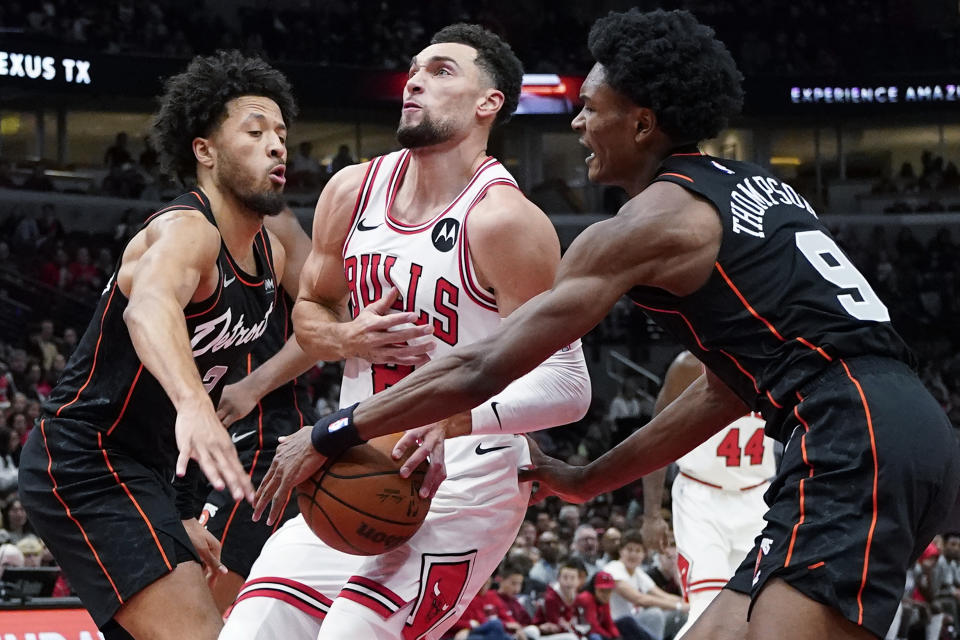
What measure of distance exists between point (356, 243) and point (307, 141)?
2213cm

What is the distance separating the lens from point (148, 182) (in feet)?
69.9

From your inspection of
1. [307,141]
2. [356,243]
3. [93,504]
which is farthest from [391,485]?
[307,141]

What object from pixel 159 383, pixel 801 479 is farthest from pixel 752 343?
pixel 159 383

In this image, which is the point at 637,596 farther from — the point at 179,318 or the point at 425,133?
the point at 179,318

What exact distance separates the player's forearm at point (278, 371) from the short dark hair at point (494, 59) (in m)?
1.26

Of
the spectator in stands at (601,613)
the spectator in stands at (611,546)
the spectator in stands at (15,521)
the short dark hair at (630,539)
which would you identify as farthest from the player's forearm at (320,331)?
the spectator in stands at (611,546)

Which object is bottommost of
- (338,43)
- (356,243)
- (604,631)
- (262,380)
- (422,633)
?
(604,631)

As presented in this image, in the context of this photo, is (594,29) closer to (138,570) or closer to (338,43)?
(138,570)

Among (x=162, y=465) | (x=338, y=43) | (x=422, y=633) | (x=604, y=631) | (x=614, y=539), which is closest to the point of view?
(x=422, y=633)

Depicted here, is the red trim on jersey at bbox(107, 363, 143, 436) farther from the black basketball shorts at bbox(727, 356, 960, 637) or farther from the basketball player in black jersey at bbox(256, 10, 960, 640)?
the black basketball shorts at bbox(727, 356, 960, 637)

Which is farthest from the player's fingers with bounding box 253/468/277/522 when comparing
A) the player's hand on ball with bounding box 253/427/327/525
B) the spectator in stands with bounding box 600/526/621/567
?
the spectator in stands with bounding box 600/526/621/567

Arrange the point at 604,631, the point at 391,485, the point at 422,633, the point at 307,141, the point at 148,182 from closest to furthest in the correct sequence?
the point at 391,485 < the point at 422,633 < the point at 604,631 < the point at 148,182 < the point at 307,141

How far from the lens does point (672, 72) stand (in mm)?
3352

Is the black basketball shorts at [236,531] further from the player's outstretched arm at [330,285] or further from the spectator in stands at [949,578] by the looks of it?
the spectator in stands at [949,578]
